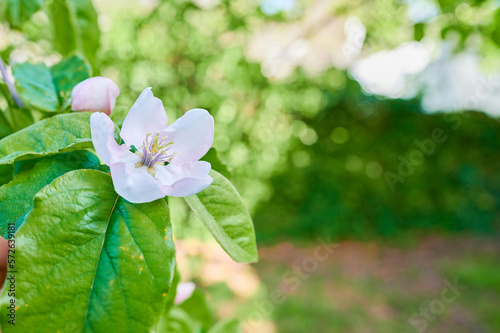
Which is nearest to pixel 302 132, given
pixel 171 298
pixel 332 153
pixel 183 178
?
pixel 332 153

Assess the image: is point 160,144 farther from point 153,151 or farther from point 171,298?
point 171,298

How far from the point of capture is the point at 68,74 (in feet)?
2.53

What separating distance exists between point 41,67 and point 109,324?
581 mm

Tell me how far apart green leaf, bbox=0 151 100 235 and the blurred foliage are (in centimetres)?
352

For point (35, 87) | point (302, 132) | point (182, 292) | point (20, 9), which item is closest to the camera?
point (35, 87)

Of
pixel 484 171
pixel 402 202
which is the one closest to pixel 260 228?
pixel 402 202

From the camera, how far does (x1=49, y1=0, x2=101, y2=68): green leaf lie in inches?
48.4

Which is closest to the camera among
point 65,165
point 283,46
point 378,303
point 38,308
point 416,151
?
point 38,308

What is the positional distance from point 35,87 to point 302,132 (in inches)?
231

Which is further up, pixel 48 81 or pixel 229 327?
pixel 48 81

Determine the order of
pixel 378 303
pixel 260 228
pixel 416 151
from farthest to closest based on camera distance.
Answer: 1. pixel 416 151
2. pixel 260 228
3. pixel 378 303

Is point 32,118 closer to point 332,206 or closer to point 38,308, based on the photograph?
A: point 38,308

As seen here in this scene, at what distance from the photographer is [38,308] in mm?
427

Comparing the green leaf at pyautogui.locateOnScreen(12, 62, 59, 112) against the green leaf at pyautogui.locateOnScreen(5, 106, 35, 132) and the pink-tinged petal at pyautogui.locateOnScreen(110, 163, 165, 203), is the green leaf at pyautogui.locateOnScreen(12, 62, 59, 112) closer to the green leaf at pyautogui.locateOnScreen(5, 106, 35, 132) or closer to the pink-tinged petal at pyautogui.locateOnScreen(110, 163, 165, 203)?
the green leaf at pyautogui.locateOnScreen(5, 106, 35, 132)
